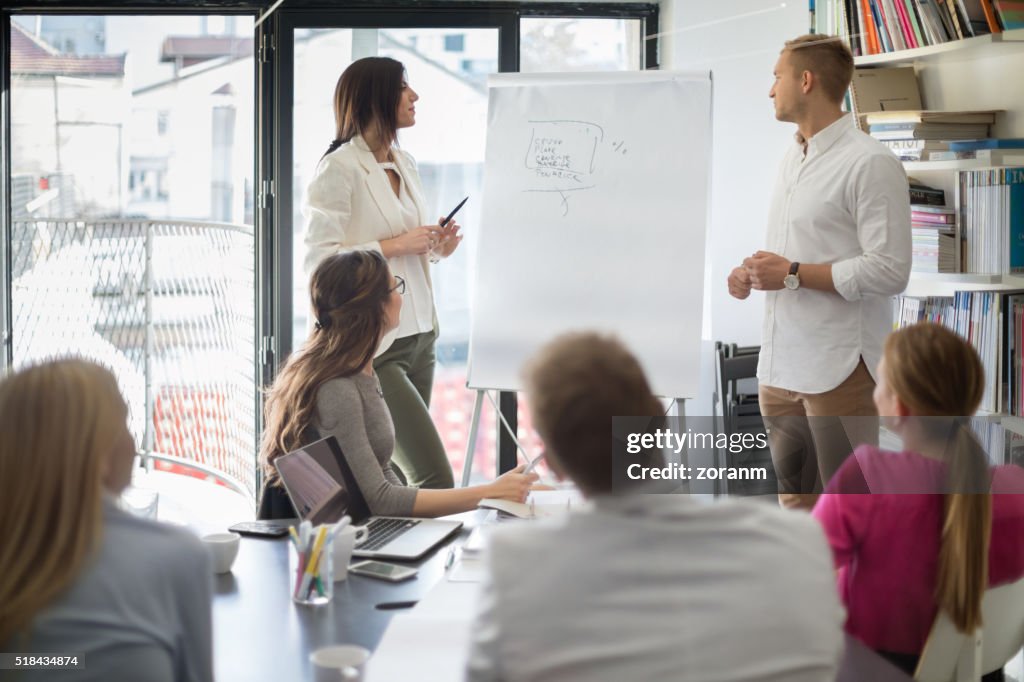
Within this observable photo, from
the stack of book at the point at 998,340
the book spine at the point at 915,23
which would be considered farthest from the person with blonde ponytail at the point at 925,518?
the book spine at the point at 915,23

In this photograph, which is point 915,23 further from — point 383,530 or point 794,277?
point 383,530

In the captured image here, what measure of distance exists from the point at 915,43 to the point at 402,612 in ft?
8.02

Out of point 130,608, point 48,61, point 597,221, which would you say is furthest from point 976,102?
point 48,61

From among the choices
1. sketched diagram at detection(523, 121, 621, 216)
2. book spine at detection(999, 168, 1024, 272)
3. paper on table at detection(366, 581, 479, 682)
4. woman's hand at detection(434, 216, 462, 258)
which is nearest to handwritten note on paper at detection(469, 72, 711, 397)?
sketched diagram at detection(523, 121, 621, 216)

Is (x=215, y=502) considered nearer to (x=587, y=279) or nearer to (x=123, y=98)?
(x=123, y=98)

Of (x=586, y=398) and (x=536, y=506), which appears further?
(x=536, y=506)

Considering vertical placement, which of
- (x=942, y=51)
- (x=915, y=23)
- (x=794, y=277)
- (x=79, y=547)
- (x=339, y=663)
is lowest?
(x=339, y=663)

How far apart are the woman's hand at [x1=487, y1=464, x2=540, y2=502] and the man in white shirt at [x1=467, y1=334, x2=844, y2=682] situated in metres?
0.94

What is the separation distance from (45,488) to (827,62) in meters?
2.25

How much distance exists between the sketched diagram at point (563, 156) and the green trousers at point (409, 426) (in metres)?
0.73

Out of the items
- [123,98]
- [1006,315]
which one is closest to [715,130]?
[1006,315]

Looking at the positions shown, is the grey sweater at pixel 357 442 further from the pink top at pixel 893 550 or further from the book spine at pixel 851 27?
the book spine at pixel 851 27

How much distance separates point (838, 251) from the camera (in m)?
2.60

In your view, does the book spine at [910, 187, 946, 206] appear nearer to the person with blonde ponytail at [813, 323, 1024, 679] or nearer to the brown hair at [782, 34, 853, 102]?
the brown hair at [782, 34, 853, 102]
